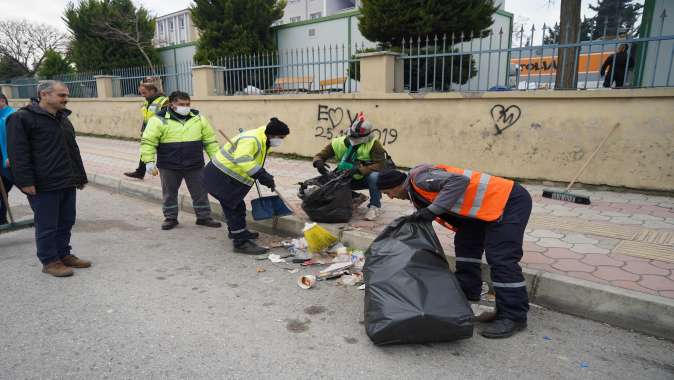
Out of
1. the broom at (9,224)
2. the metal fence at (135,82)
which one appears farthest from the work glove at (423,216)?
the metal fence at (135,82)

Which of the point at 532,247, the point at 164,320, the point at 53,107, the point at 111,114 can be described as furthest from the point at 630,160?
the point at 111,114

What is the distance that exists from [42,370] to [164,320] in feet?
2.47

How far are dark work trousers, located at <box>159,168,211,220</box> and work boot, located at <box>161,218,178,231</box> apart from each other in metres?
0.04

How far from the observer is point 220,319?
3154 millimetres

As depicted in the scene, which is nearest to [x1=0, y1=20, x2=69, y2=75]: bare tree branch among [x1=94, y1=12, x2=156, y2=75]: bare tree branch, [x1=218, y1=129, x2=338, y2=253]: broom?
[x1=94, y1=12, x2=156, y2=75]: bare tree branch

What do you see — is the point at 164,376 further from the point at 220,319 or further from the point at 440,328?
the point at 440,328

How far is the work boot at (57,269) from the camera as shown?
153 inches

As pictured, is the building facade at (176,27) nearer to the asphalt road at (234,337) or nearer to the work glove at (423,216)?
the asphalt road at (234,337)

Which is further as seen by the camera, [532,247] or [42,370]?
[532,247]

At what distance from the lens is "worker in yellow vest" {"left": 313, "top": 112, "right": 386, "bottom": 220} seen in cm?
494

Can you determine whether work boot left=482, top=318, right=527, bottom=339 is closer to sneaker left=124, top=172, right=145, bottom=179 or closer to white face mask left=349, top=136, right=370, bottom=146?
white face mask left=349, top=136, right=370, bottom=146

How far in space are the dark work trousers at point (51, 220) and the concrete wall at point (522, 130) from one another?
5.38 metres

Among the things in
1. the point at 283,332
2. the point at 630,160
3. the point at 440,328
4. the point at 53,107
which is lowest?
the point at 283,332

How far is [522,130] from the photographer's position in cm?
684
